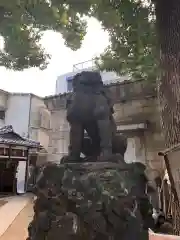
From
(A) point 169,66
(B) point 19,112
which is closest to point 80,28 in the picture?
(A) point 169,66

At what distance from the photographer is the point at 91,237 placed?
2828mm

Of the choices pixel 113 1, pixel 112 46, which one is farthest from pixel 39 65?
pixel 113 1

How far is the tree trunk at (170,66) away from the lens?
3.47 meters

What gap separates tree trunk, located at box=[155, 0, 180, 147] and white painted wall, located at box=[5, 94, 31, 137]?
1188 cm

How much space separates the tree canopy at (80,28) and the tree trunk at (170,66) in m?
0.87

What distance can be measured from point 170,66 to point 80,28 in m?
2.56

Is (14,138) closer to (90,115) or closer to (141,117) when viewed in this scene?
(141,117)

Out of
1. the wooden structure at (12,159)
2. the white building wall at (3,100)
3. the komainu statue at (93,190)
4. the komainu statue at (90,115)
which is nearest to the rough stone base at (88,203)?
the komainu statue at (93,190)

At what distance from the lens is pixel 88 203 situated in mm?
2918

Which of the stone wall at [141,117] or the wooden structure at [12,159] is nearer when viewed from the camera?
the stone wall at [141,117]

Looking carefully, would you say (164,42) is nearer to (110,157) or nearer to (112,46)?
(110,157)

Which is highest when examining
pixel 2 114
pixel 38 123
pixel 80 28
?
pixel 80 28

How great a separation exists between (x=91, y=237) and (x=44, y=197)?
0.77 m

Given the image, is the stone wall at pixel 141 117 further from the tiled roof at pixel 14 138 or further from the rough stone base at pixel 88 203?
the rough stone base at pixel 88 203
